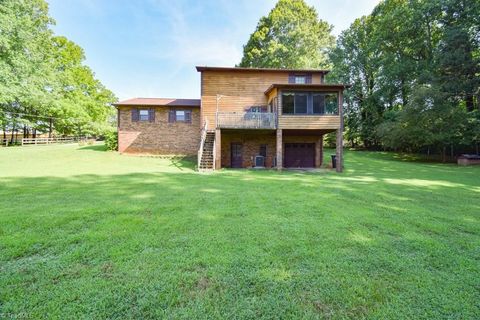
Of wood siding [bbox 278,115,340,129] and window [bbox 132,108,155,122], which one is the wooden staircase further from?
window [bbox 132,108,155,122]

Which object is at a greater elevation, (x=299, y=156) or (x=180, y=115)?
(x=180, y=115)

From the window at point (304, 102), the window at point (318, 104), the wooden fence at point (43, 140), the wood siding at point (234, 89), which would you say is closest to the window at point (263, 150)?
the wood siding at point (234, 89)

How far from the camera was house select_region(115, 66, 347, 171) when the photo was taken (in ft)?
45.8

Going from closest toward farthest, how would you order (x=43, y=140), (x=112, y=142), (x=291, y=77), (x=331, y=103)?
(x=331, y=103) → (x=291, y=77) → (x=112, y=142) → (x=43, y=140)

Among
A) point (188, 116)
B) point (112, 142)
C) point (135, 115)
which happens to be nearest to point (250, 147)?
point (188, 116)

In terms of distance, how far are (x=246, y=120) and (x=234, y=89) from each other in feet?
13.1

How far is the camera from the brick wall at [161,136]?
18.6 meters

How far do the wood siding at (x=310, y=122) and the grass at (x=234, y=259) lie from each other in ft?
27.5

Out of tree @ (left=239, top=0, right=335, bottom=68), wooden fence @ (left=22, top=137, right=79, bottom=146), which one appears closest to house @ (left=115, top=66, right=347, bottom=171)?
tree @ (left=239, top=0, right=335, bottom=68)

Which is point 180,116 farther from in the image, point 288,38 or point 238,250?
point 288,38

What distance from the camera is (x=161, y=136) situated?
61.5ft

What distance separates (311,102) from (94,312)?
1416cm

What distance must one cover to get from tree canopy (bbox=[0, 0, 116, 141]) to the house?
12.5 metres

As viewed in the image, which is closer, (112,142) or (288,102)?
(288,102)
